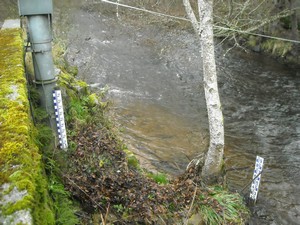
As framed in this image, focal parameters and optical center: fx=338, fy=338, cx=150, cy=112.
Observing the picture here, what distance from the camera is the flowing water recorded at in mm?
8227

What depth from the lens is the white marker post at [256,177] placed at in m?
6.79

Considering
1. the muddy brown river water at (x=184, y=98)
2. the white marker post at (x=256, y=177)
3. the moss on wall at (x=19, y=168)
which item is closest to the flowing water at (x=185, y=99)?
the muddy brown river water at (x=184, y=98)

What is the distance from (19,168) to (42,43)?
5.92 ft

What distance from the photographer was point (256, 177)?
22.2ft

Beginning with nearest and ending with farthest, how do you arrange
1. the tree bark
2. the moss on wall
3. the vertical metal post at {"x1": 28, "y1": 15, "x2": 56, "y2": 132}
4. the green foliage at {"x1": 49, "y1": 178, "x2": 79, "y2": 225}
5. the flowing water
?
the moss on wall, the green foliage at {"x1": 49, "y1": 178, "x2": 79, "y2": 225}, the vertical metal post at {"x1": 28, "y1": 15, "x2": 56, "y2": 132}, the tree bark, the flowing water

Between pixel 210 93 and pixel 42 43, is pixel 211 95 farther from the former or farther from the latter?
pixel 42 43

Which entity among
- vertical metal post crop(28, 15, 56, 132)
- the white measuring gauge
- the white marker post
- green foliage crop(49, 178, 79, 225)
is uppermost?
vertical metal post crop(28, 15, 56, 132)

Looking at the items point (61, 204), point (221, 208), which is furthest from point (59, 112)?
point (221, 208)

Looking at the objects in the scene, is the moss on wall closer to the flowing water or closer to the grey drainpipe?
the grey drainpipe

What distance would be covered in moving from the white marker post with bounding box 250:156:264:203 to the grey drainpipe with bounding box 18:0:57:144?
4.37 meters

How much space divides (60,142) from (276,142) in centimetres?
760

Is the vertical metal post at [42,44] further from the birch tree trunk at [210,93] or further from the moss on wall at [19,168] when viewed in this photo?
the birch tree trunk at [210,93]

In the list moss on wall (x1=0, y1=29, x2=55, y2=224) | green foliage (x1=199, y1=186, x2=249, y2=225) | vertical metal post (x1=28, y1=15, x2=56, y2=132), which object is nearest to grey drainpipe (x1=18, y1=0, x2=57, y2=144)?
vertical metal post (x1=28, y1=15, x2=56, y2=132)

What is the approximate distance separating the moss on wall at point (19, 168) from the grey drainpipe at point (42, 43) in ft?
1.06
